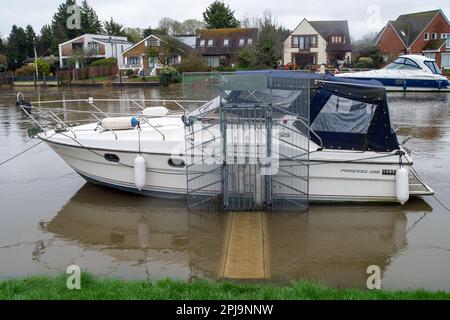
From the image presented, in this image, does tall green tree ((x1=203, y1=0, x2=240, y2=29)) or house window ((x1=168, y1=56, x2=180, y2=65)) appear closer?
house window ((x1=168, y1=56, x2=180, y2=65))

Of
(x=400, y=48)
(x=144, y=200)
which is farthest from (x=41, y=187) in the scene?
(x=400, y=48)

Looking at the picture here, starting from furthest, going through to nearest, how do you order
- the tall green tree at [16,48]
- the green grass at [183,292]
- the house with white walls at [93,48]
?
the tall green tree at [16,48] → the house with white walls at [93,48] → the green grass at [183,292]

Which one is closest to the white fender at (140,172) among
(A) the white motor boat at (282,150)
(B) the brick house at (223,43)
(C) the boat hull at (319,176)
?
(A) the white motor boat at (282,150)

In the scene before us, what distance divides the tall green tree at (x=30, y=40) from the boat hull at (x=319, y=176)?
66.2 metres

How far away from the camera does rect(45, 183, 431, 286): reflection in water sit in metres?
6.54

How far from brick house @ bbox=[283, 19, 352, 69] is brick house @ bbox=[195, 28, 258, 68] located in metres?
4.46

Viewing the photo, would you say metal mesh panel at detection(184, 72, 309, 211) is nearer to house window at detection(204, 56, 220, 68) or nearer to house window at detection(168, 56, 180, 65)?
house window at detection(168, 56, 180, 65)

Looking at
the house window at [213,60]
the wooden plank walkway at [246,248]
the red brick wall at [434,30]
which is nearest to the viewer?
the wooden plank walkway at [246,248]

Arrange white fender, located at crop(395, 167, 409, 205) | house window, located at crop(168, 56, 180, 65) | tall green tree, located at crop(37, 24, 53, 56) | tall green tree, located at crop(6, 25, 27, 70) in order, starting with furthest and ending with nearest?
tall green tree, located at crop(37, 24, 53, 56)
tall green tree, located at crop(6, 25, 27, 70)
house window, located at crop(168, 56, 180, 65)
white fender, located at crop(395, 167, 409, 205)

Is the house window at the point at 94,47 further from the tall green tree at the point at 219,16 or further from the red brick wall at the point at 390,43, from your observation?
the red brick wall at the point at 390,43

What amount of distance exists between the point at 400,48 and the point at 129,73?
28678 mm

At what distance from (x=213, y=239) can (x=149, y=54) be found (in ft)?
166

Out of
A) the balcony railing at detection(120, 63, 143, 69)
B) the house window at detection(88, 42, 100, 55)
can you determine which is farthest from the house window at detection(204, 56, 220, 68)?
the house window at detection(88, 42, 100, 55)

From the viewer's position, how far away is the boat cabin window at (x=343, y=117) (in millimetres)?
8930
